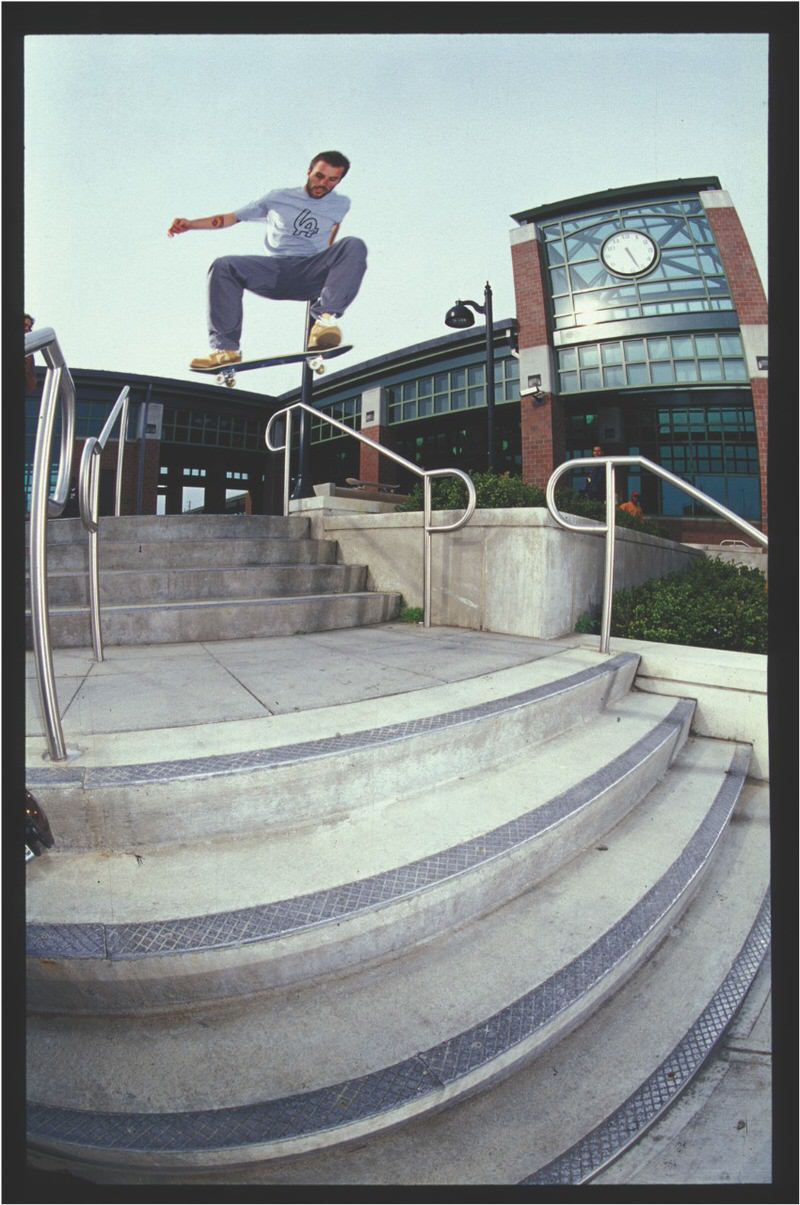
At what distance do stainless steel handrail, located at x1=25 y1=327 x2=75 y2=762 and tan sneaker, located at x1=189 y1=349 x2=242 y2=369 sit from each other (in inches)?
237

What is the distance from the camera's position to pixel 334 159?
675 centimetres

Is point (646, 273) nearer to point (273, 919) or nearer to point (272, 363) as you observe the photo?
point (272, 363)

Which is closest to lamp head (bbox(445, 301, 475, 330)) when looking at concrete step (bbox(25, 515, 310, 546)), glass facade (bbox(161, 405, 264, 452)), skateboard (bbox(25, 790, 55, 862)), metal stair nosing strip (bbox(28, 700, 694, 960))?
concrete step (bbox(25, 515, 310, 546))

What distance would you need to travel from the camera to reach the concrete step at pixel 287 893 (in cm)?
115

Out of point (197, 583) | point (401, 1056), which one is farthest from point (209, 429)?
point (401, 1056)

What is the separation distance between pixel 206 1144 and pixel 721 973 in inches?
54.4

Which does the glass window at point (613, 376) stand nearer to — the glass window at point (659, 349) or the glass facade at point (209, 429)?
the glass window at point (659, 349)

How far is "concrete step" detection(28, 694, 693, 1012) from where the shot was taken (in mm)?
1150

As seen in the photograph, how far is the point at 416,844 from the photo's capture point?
61.7 inches

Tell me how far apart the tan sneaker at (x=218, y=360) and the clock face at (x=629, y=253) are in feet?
42.1

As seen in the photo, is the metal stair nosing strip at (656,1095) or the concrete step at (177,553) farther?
the concrete step at (177,553)

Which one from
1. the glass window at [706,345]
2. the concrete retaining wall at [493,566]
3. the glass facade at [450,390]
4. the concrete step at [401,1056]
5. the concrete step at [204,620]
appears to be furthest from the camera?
the glass facade at [450,390]

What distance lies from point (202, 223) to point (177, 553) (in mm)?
5071

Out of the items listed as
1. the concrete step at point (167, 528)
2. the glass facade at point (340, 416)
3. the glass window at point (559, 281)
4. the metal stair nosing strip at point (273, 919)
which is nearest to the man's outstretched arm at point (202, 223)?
the concrete step at point (167, 528)
